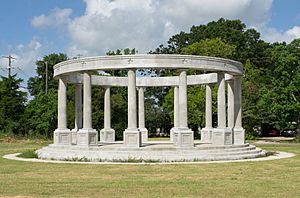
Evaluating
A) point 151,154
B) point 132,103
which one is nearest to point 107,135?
point 132,103

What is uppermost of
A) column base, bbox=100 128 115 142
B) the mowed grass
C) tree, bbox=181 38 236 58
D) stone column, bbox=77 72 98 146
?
tree, bbox=181 38 236 58

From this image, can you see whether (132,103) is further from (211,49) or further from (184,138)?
(211,49)

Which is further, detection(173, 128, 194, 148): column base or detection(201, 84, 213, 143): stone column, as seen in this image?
detection(201, 84, 213, 143): stone column

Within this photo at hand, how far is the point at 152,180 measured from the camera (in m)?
22.5

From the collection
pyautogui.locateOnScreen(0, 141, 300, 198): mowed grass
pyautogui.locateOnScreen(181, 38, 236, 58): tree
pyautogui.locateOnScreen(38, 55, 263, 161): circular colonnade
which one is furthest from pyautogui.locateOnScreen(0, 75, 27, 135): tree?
pyautogui.locateOnScreen(0, 141, 300, 198): mowed grass

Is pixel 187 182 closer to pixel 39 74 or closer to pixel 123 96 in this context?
pixel 123 96

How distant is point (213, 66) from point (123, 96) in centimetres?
4390

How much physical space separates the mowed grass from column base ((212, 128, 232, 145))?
686 centimetres

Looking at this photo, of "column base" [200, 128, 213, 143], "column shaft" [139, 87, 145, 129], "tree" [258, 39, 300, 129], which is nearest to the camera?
"column base" [200, 128, 213, 143]

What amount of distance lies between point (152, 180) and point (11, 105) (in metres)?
63.1

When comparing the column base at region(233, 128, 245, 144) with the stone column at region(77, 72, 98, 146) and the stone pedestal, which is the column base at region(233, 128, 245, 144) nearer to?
the stone column at region(77, 72, 98, 146)

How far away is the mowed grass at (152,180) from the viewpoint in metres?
18.8

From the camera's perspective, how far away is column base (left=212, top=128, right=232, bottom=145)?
3781 centimetres

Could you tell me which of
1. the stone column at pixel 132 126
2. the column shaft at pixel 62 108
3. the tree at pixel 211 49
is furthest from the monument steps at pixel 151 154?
the tree at pixel 211 49
